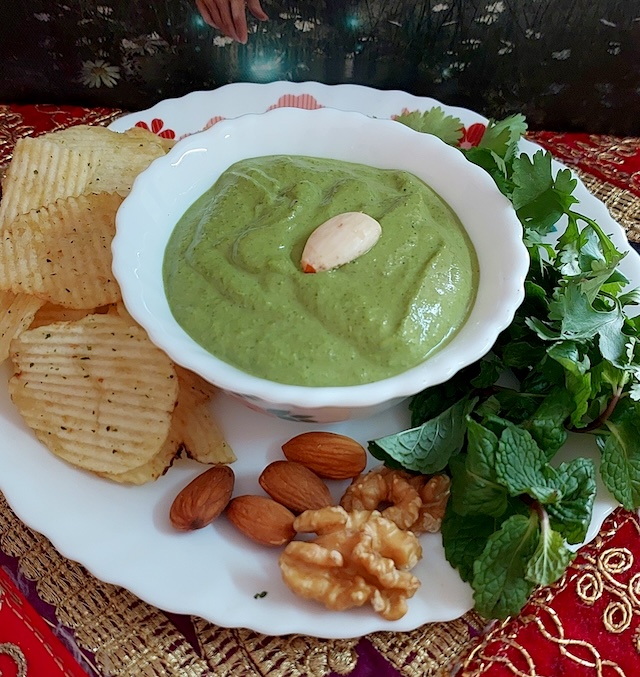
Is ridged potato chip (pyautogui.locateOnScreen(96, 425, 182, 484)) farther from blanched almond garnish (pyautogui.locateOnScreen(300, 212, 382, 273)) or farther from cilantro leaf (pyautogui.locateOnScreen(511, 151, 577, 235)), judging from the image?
cilantro leaf (pyautogui.locateOnScreen(511, 151, 577, 235))

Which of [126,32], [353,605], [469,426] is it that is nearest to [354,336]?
[469,426]

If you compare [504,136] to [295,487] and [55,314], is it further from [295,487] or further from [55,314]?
[55,314]

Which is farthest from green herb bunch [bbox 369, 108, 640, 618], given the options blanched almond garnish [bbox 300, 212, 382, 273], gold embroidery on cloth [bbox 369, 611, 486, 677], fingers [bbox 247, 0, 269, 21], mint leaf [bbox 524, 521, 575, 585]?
fingers [bbox 247, 0, 269, 21]

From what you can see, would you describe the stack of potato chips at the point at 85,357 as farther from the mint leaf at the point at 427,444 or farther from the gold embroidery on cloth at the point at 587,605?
the gold embroidery on cloth at the point at 587,605

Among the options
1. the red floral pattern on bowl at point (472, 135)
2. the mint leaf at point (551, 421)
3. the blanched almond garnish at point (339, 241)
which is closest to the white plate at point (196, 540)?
the mint leaf at point (551, 421)

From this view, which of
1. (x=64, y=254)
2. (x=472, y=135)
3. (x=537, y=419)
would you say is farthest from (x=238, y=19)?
(x=537, y=419)
